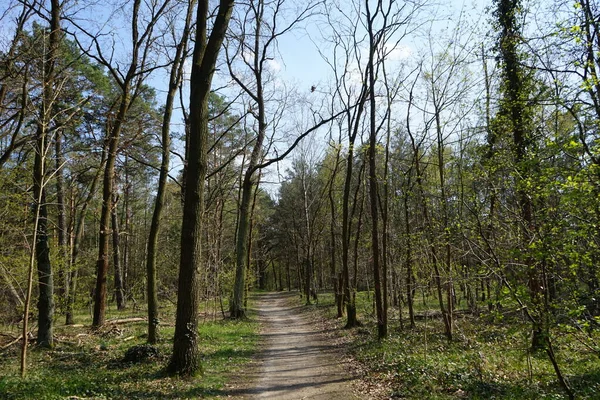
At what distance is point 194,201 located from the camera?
8.12 metres

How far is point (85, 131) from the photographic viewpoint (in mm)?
20156

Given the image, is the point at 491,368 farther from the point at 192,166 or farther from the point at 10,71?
the point at 10,71

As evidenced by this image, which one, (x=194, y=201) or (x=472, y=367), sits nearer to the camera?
(x=194, y=201)

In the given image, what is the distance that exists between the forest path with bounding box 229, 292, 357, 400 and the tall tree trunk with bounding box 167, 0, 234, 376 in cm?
162

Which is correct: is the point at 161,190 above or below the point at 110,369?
above

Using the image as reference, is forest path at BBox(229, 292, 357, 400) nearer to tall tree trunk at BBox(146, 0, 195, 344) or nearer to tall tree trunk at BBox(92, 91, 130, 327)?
tall tree trunk at BBox(146, 0, 195, 344)

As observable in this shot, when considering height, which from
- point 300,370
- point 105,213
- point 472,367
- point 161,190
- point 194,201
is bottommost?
point 300,370

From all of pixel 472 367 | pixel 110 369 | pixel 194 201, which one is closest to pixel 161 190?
pixel 194 201

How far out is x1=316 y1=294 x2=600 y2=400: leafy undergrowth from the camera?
654 centimetres

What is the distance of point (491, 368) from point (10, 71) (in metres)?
13.5

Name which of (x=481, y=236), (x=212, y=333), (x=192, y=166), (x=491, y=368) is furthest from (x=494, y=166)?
(x=212, y=333)

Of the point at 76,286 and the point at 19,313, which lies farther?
the point at 76,286

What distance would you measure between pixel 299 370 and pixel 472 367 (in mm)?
3886

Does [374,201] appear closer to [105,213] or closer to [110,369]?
[110,369]
